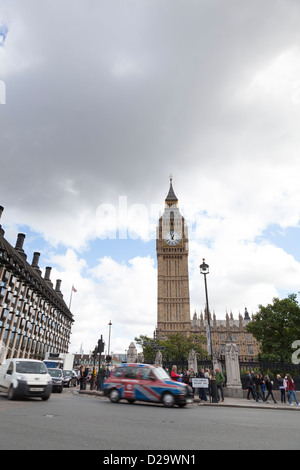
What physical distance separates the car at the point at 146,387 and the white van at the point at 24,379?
8.51ft

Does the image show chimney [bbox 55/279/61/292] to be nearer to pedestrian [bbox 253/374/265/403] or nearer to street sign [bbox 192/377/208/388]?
pedestrian [bbox 253/374/265/403]

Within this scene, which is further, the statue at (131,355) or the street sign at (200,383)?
the statue at (131,355)

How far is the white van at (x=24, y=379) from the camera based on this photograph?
10.9 m

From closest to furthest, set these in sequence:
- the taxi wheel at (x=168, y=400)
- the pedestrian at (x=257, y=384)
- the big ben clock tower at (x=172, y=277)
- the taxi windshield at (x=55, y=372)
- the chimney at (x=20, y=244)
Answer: the taxi wheel at (x=168, y=400)
the pedestrian at (x=257, y=384)
the taxi windshield at (x=55, y=372)
the chimney at (x=20, y=244)
the big ben clock tower at (x=172, y=277)

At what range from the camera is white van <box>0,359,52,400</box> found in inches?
430

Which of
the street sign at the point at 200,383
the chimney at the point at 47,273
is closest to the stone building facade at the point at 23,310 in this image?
the chimney at the point at 47,273

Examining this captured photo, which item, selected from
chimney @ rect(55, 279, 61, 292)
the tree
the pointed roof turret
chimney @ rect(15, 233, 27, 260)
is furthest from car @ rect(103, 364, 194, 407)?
the pointed roof turret

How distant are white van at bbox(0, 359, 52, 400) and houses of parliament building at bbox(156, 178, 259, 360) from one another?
7035cm

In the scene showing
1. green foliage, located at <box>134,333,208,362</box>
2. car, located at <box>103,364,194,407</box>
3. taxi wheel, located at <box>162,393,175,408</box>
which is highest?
green foliage, located at <box>134,333,208,362</box>

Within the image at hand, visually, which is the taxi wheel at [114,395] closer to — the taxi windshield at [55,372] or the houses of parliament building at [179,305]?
the taxi windshield at [55,372]

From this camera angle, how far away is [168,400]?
11.0 metres
